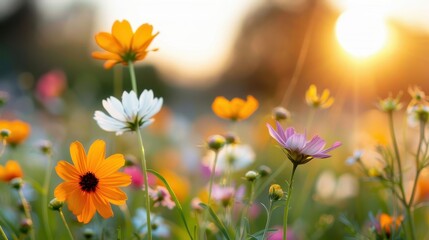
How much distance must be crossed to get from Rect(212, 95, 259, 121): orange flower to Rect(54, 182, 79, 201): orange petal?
14.6 inches

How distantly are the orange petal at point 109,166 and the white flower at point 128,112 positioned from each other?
5 centimetres

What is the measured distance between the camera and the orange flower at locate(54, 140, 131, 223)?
76 centimetres

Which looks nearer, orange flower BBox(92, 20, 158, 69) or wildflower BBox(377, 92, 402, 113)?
orange flower BBox(92, 20, 158, 69)

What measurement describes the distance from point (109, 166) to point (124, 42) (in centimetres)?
21

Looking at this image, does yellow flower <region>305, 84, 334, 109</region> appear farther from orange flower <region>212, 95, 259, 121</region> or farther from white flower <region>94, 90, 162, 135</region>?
white flower <region>94, 90, 162, 135</region>

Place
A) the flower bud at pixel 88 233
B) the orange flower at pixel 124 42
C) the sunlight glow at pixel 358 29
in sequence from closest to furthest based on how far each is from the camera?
1. the orange flower at pixel 124 42
2. the flower bud at pixel 88 233
3. the sunlight glow at pixel 358 29

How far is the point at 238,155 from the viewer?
141 cm

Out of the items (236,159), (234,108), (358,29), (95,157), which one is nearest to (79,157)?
(95,157)

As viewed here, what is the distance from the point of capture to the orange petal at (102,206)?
2.50 ft

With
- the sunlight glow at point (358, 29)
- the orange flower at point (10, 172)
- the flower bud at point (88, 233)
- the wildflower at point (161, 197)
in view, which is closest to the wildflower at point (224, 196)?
the wildflower at point (161, 197)

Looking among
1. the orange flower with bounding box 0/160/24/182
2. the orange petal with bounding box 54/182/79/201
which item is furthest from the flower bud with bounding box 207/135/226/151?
the orange flower with bounding box 0/160/24/182

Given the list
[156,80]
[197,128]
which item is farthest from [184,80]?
[197,128]

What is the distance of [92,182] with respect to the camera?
0.77 metres

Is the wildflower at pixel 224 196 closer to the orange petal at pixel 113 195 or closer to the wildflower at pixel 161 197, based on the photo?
the wildflower at pixel 161 197
